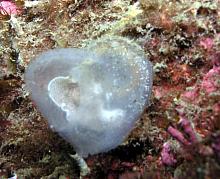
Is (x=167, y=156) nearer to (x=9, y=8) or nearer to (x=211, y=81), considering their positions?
(x=211, y=81)

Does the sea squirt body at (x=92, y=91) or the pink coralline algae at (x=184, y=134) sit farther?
the sea squirt body at (x=92, y=91)

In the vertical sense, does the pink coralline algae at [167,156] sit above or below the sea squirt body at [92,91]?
below

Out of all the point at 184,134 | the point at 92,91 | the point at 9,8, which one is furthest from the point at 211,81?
the point at 9,8

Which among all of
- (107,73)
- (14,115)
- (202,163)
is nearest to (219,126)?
(202,163)

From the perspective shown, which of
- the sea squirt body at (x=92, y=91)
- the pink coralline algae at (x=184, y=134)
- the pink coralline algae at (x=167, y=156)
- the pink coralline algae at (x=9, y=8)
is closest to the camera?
the pink coralline algae at (x=184, y=134)

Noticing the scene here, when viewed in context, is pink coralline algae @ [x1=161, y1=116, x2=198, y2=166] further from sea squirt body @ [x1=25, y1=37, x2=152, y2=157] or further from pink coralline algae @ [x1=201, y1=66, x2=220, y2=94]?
pink coralline algae @ [x1=201, y1=66, x2=220, y2=94]

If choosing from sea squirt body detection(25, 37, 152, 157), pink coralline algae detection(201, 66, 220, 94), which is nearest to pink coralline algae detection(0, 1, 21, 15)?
sea squirt body detection(25, 37, 152, 157)

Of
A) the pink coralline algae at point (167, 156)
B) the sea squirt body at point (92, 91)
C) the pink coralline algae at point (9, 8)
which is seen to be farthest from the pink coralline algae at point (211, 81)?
the pink coralline algae at point (9, 8)

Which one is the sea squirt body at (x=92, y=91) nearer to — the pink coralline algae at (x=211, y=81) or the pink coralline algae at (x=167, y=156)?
the pink coralline algae at (x=167, y=156)
